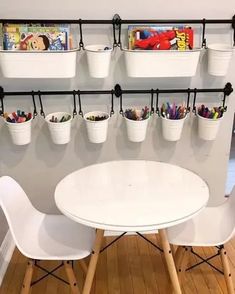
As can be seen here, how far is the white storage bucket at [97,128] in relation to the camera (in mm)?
1922

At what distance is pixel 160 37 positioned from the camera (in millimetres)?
1844

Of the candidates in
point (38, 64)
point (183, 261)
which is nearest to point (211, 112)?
point (183, 261)

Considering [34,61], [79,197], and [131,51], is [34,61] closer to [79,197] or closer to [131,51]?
[131,51]

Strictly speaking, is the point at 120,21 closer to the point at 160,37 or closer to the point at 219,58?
the point at 160,37

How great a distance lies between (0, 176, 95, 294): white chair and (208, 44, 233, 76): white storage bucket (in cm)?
109

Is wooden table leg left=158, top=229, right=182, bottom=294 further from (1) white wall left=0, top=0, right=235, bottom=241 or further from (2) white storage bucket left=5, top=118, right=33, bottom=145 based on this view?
(2) white storage bucket left=5, top=118, right=33, bottom=145

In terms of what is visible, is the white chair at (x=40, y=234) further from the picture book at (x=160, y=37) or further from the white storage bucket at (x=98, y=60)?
the picture book at (x=160, y=37)

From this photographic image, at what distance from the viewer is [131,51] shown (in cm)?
179

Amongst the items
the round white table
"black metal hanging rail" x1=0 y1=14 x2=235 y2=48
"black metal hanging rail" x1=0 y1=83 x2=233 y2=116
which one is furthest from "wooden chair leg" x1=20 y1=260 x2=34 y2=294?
"black metal hanging rail" x1=0 y1=14 x2=235 y2=48

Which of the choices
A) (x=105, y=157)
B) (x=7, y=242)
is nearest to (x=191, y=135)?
(x=105, y=157)

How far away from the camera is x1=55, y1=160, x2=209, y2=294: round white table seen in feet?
4.67

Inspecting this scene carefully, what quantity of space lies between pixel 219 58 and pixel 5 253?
171 centimetres

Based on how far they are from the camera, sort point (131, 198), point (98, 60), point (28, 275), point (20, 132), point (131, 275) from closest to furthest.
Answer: point (131, 198) < point (28, 275) < point (98, 60) < point (20, 132) < point (131, 275)

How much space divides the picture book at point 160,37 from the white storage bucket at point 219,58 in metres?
0.13
